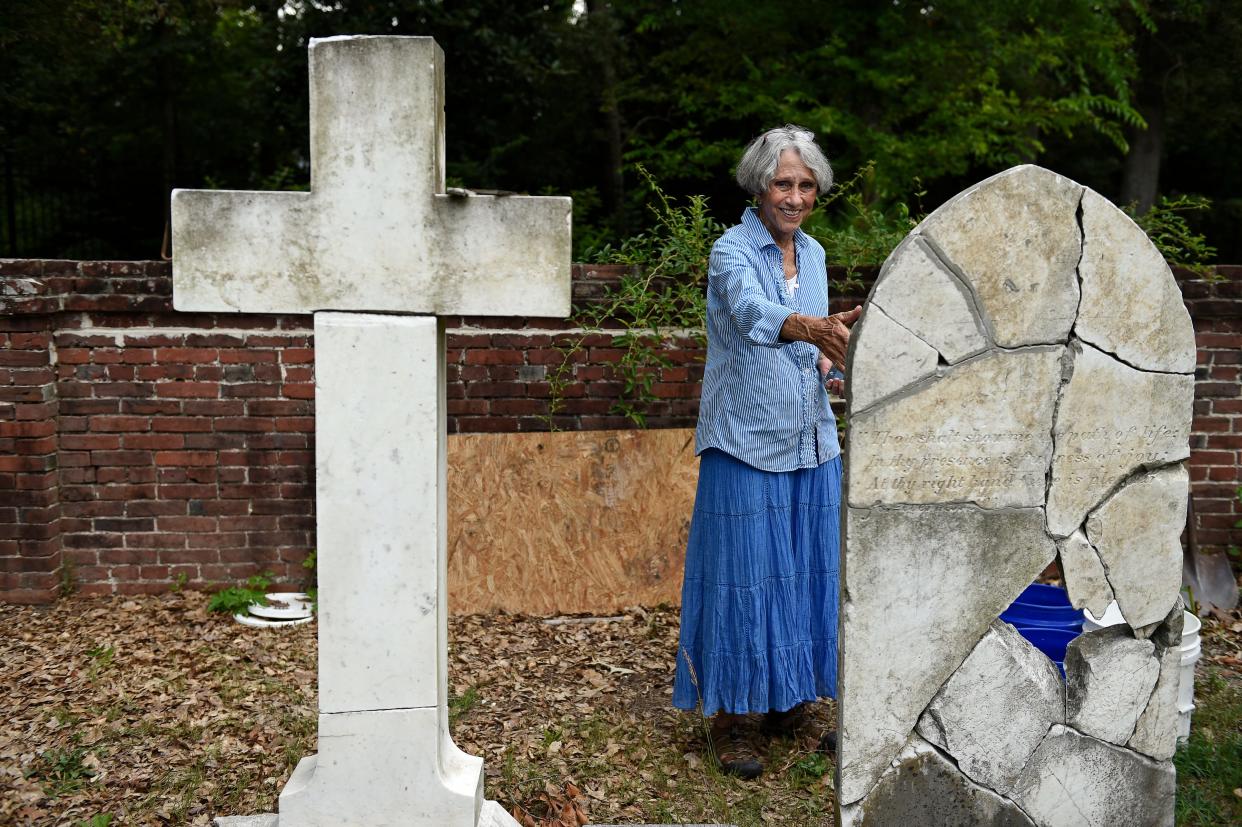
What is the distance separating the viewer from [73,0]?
8461mm

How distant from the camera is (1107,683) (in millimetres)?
3055

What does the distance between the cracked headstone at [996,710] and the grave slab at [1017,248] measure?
81cm

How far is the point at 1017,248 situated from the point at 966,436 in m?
0.49

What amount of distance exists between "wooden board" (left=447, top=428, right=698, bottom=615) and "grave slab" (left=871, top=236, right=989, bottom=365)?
8.94 ft

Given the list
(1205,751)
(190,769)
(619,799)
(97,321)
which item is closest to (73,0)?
(97,321)

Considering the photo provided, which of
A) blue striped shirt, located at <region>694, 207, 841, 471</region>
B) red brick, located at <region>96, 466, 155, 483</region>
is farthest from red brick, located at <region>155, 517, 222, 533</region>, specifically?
blue striped shirt, located at <region>694, 207, 841, 471</region>

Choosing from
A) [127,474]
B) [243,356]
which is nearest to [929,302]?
[243,356]

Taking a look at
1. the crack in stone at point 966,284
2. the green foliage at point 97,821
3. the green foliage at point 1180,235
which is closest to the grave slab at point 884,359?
the crack in stone at point 966,284

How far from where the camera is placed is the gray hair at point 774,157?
3537 mm

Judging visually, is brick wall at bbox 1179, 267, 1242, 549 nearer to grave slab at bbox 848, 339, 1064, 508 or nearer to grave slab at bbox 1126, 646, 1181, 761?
grave slab at bbox 1126, 646, 1181, 761

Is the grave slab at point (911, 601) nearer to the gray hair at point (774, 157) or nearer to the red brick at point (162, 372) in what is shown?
the gray hair at point (774, 157)

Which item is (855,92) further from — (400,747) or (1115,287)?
(400,747)

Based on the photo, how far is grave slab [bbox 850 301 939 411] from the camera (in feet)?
9.16

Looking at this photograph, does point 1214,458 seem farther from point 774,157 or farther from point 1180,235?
point 774,157
